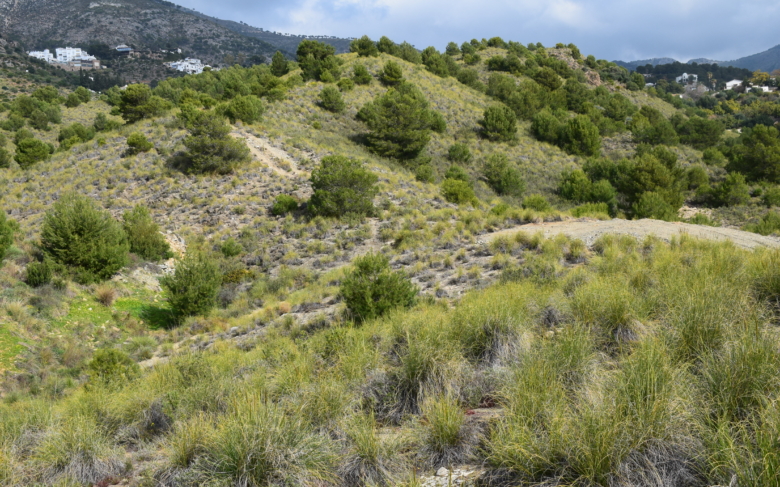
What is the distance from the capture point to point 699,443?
7.90 ft

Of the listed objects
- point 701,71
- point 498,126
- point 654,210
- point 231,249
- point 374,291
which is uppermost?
point 701,71

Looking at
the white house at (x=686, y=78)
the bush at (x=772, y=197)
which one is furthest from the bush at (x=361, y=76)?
the white house at (x=686, y=78)

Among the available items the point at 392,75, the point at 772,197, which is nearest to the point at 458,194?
the point at 772,197

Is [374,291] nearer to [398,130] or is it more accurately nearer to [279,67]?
[398,130]

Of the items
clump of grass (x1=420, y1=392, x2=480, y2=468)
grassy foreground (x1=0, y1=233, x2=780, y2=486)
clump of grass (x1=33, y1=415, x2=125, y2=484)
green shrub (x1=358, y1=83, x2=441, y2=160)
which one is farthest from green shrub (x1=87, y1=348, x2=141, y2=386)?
green shrub (x1=358, y1=83, x2=441, y2=160)

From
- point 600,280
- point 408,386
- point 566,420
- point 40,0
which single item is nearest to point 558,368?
point 566,420

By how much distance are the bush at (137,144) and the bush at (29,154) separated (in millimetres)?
7191

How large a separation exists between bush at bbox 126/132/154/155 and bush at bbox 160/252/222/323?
1420 cm

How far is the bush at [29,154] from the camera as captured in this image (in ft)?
81.3

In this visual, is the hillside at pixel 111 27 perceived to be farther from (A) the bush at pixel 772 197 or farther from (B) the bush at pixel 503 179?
(A) the bush at pixel 772 197

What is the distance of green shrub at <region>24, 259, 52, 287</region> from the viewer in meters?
10.6

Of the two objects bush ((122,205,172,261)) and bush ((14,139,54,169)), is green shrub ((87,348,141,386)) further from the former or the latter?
bush ((14,139,54,169))

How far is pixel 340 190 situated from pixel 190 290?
7.52 metres

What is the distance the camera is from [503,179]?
24766 mm
